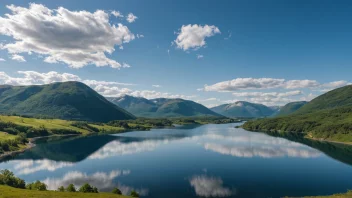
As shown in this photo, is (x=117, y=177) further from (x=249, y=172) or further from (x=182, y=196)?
(x=249, y=172)

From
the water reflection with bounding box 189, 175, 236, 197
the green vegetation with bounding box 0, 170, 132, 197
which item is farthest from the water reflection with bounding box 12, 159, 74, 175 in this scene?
the water reflection with bounding box 189, 175, 236, 197

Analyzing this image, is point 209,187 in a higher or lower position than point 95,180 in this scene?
lower

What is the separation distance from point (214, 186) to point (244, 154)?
3144 inches

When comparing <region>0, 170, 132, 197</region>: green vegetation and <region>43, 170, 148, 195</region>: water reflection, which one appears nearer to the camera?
<region>0, 170, 132, 197</region>: green vegetation

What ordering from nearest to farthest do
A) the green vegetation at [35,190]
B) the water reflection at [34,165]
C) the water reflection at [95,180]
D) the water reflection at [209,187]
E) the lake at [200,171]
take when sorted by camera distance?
1. the green vegetation at [35,190]
2. the water reflection at [209,187]
3. the lake at [200,171]
4. the water reflection at [95,180]
5. the water reflection at [34,165]

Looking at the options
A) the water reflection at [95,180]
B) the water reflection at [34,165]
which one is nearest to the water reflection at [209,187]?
the water reflection at [95,180]

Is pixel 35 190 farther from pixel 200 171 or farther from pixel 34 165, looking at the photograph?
pixel 34 165

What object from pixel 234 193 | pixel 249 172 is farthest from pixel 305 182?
pixel 234 193

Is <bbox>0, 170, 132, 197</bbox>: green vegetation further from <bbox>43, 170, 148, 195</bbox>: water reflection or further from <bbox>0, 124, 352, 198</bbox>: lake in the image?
<bbox>0, 124, 352, 198</bbox>: lake

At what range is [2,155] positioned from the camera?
156625 millimetres

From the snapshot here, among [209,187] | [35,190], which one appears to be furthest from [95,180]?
[209,187]

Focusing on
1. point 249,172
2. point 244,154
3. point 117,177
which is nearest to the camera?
point 117,177

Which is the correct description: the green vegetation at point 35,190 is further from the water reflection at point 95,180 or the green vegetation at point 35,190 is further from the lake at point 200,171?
the lake at point 200,171

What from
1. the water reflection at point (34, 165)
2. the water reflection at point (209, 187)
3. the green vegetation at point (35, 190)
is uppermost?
the green vegetation at point (35, 190)
